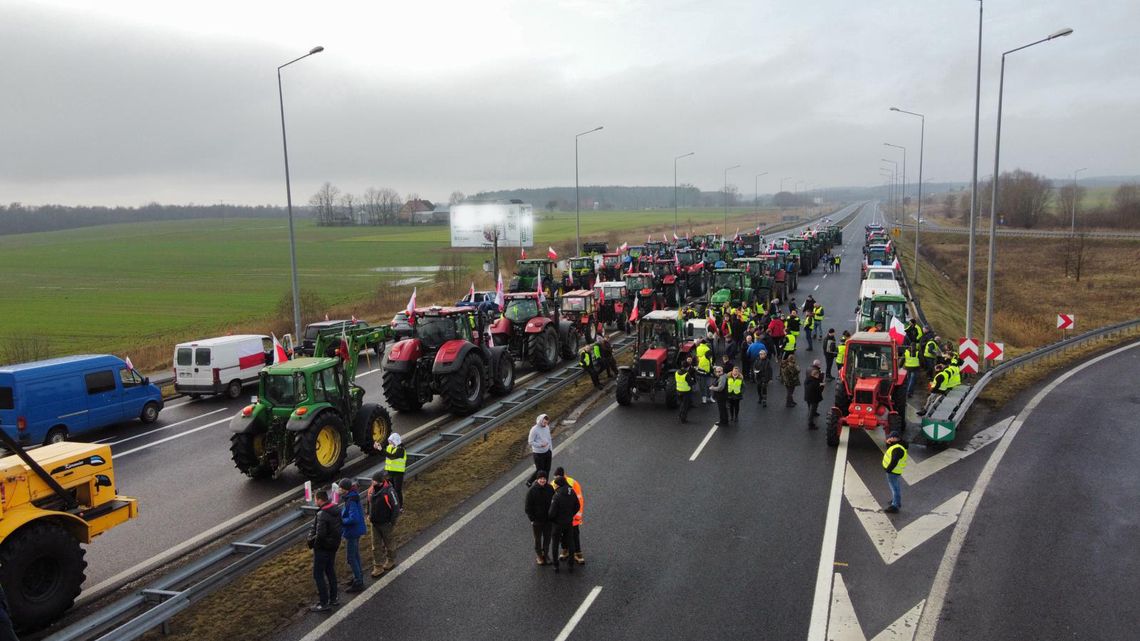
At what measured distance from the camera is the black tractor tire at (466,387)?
17.0 m

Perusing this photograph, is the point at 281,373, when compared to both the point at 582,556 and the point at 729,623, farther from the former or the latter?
the point at 729,623

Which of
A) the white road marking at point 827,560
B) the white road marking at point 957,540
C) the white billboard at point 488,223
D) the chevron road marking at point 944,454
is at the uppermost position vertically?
the white billboard at point 488,223

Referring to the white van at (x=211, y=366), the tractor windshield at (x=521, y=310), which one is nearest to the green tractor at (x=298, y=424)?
the white van at (x=211, y=366)

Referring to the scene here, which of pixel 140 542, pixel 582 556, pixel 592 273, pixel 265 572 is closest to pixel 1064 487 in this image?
pixel 582 556

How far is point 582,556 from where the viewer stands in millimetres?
9969

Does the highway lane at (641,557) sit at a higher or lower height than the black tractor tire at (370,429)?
→ lower

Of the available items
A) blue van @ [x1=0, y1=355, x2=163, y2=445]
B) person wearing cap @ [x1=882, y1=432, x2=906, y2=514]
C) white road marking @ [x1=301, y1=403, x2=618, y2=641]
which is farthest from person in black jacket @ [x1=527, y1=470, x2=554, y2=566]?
blue van @ [x1=0, y1=355, x2=163, y2=445]

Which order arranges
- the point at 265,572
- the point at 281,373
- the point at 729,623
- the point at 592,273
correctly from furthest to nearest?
the point at 592,273 < the point at 281,373 < the point at 265,572 < the point at 729,623

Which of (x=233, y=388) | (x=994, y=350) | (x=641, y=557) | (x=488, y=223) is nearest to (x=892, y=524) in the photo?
(x=641, y=557)

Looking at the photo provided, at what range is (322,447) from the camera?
13.1 metres

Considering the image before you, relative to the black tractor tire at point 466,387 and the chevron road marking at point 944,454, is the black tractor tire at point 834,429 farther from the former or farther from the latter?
the black tractor tire at point 466,387

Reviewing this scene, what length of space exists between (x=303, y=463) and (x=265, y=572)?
2975 millimetres

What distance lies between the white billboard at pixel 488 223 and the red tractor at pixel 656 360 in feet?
144

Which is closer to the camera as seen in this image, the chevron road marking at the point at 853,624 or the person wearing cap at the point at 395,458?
the chevron road marking at the point at 853,624
